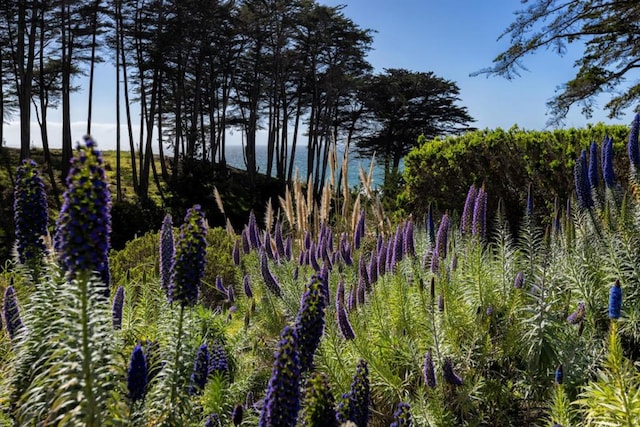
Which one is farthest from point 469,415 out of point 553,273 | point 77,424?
point 77,424

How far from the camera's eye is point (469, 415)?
8.92 ft

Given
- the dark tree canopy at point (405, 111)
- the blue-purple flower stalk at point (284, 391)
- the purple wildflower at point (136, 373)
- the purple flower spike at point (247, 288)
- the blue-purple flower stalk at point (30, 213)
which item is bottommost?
the purple flower spike at point (247, 288)

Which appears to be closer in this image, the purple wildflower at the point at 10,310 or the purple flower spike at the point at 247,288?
the purple wildflower at the point at 10,310

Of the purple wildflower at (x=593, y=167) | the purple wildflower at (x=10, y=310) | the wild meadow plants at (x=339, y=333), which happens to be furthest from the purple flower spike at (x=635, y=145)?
the purple wildflower at (x=10, y=310)

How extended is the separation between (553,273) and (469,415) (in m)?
1.29

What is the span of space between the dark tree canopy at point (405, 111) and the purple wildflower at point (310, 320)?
33363mm

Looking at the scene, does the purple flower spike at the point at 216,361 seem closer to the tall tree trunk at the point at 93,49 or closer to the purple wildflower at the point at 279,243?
the purple wildflower at the point at 279,243

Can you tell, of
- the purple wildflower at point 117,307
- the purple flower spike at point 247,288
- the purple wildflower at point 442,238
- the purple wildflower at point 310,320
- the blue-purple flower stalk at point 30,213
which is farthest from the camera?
the purple flower spike at point 247,288

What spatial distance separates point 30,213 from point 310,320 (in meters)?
1.63

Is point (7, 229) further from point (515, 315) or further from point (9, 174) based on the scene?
point (515, 315)

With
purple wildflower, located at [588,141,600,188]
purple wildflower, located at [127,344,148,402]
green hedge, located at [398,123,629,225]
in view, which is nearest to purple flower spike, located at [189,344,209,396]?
purple wildflower, located at [127,344,148,402]

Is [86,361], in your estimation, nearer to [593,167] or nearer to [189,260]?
[189,260]

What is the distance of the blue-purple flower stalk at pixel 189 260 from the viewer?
190cm

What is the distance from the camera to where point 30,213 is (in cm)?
247
